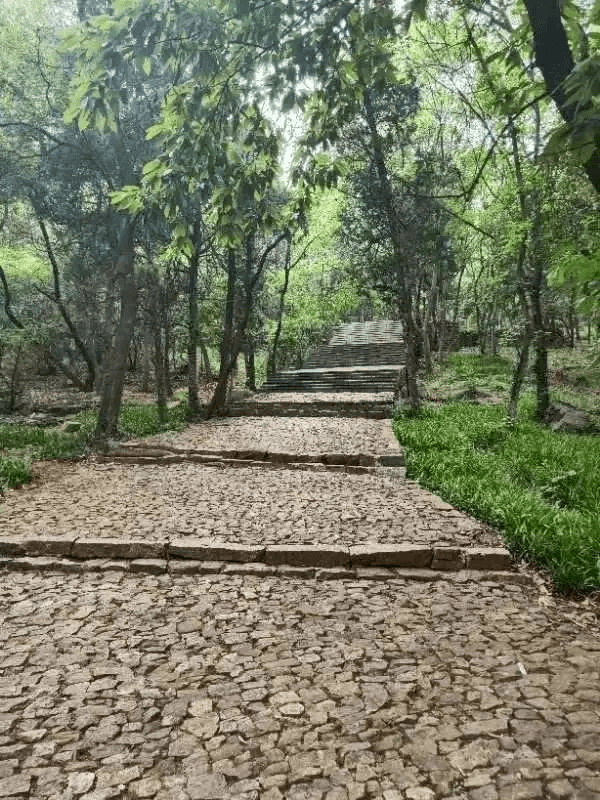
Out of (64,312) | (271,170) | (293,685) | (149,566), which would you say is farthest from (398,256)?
(64,312)

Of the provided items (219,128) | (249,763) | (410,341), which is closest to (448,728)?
(249,763)

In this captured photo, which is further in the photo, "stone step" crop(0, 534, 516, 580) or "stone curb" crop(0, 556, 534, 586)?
"stone step" crop(0, 534, 516, 580)

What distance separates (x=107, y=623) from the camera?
145 inches

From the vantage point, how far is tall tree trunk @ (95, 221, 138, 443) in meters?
10.1

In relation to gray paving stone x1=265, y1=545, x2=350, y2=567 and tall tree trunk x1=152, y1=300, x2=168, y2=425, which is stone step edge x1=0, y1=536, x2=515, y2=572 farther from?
tall tree trunk x1=152, y1=300, x2=168, y2=425

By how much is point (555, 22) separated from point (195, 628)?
4.10 m

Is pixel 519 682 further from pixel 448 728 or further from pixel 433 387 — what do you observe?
pixel 433 387

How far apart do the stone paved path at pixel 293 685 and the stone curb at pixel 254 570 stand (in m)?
0.04

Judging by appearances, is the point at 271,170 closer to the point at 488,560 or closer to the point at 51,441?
the point at 488,560

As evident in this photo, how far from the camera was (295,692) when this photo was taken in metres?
2.95

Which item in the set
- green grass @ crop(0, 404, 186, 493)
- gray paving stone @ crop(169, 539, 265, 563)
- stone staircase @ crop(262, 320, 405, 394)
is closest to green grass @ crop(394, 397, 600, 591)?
gray paving stone @ crop(169, 539, 265, 563)

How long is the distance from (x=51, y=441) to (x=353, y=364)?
15392 mm

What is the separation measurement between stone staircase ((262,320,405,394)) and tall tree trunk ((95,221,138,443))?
8944 millimetres

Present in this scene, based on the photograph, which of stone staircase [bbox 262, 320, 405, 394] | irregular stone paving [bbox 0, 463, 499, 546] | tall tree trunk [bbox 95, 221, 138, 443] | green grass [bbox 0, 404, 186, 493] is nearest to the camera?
irregular stone paving [bbox 0, 463, 499, 546]
